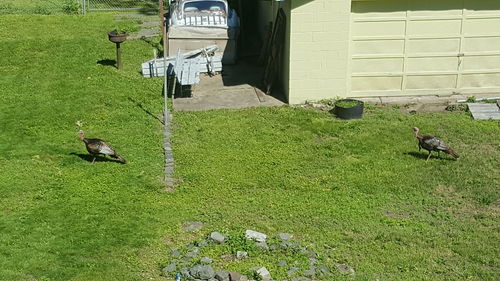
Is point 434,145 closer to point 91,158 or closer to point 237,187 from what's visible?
point 237,187

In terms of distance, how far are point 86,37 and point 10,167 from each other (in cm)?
1040

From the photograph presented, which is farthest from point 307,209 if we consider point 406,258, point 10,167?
point 10,167

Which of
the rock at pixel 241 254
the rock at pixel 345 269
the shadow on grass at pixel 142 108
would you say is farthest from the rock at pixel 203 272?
the shadow on grass at pixel 142 108

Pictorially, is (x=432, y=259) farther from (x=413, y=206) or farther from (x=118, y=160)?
(x=118, y=160)

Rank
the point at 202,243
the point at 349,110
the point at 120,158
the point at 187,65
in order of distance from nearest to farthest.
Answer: the point at 202,243
the point at 120,158
the point at 349,110
the point at 187,65

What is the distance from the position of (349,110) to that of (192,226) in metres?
5.61

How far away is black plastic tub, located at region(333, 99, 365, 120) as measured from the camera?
1435cm

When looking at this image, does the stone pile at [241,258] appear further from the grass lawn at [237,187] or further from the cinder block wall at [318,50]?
the cinder block wall at [318,50]

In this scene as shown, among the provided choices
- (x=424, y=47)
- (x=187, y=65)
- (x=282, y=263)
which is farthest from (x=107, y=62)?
(x=282, y=263)

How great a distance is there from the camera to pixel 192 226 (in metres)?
9.96

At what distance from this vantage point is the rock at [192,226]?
988cm

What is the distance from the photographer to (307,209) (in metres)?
10.5

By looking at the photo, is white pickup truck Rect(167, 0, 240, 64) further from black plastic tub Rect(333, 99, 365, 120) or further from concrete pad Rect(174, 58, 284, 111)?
black plastic tub Rect(333, 99, 365, 120)

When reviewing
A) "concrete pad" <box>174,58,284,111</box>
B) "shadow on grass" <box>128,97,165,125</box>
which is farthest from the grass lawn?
"concrete pad" <box>174,58,284,111</box>
